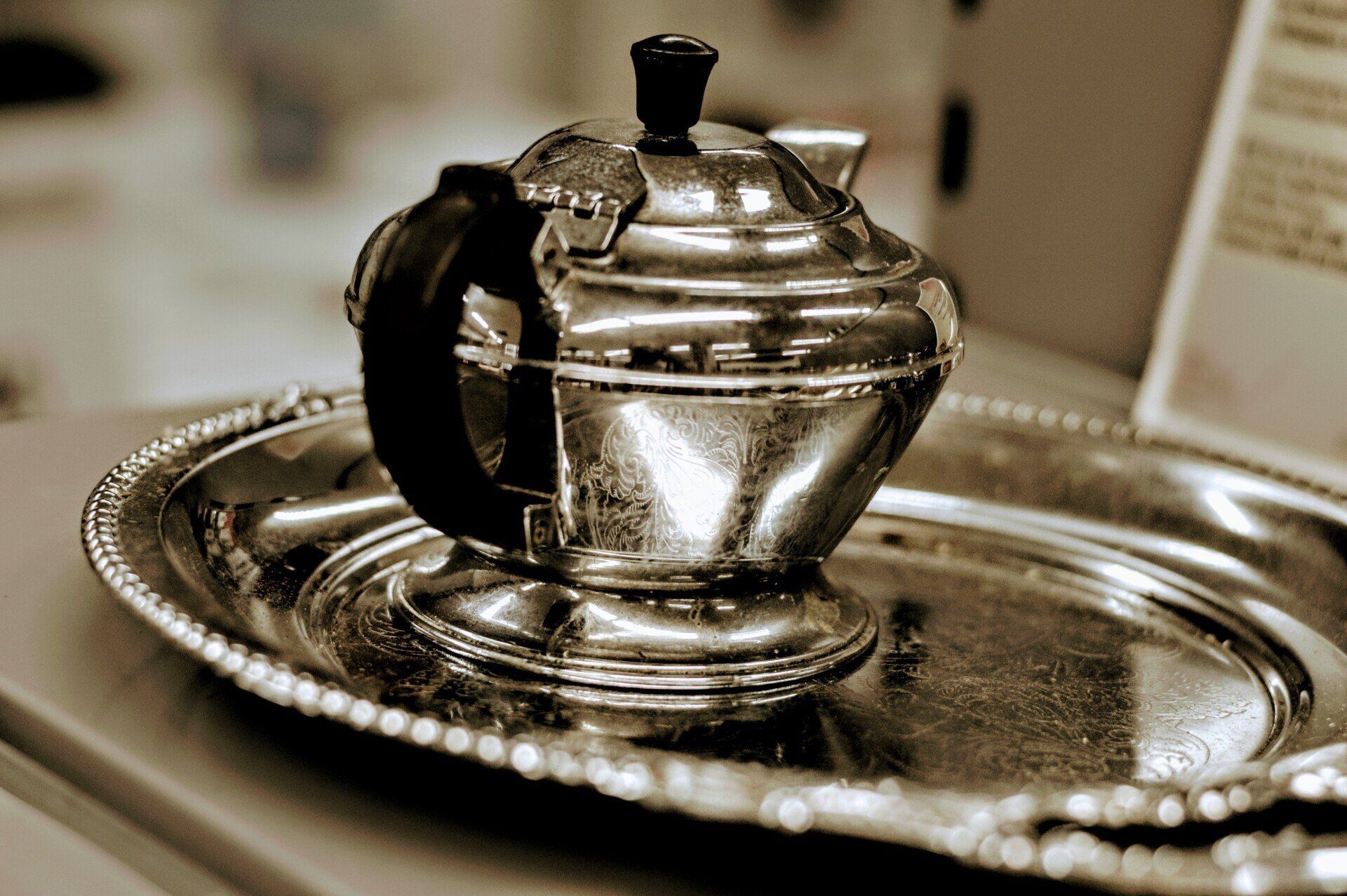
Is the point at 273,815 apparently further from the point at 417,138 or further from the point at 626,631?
the point at 417,138

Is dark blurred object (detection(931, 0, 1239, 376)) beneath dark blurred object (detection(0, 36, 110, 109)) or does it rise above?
above

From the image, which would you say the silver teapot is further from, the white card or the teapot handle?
the white card

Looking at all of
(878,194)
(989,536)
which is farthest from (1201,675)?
(878,194)

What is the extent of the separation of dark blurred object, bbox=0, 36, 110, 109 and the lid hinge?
1742 mm

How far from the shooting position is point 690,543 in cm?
44

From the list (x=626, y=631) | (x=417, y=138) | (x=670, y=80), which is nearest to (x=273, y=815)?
(x=626, y=631)

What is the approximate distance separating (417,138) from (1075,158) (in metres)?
2.02

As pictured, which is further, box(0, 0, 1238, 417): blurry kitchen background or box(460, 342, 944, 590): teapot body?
box(0, 0, 1238, 417): blurry kitchen background

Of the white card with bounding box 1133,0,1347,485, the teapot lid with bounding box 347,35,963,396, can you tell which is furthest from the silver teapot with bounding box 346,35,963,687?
the white card with bounding box 1133,0,1347,485

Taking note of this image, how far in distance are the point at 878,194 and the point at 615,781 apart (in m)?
1.64

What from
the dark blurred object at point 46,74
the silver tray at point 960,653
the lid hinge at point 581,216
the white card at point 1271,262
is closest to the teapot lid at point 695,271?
the lid hinge at point 581,216

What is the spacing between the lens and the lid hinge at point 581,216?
0.41 m

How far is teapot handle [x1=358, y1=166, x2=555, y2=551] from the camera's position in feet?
1.28

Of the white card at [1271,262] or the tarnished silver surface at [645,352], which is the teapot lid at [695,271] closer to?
the tarnished silver surface at [645,352]
